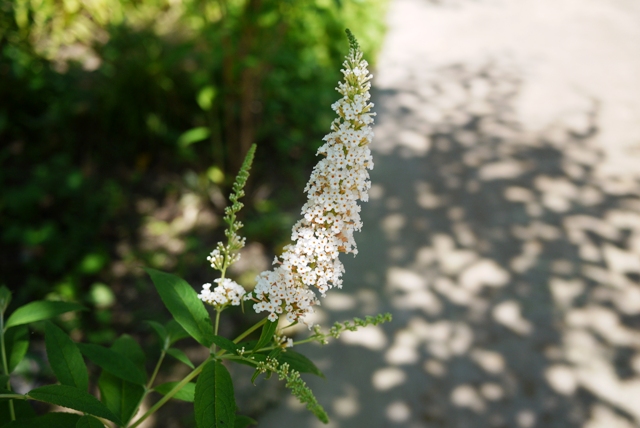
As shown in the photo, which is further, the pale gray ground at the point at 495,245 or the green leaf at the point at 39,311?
the pale gray ground at the point at 495,245

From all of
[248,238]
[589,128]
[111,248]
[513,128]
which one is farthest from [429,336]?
[589,128]

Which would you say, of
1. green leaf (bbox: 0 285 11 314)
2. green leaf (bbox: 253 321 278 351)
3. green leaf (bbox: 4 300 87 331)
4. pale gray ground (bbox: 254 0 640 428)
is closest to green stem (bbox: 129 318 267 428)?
green leaf (bbox: 253 321 278 351)

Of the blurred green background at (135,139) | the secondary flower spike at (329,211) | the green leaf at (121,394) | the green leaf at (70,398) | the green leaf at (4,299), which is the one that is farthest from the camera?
the blurred green background at (135,139)

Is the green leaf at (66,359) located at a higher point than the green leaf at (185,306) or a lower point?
lower

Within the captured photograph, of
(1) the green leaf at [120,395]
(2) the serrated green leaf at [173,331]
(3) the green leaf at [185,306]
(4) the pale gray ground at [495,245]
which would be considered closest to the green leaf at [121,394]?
(1) the green leaf at [120,395]

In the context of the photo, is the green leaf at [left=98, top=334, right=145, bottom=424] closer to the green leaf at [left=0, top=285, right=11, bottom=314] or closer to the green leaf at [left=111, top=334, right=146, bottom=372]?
the green leaf at [left=111, top=334, right=146, bottom=372]

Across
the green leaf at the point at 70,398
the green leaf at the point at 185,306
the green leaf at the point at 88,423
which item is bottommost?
the green leaf at the point at 88,423

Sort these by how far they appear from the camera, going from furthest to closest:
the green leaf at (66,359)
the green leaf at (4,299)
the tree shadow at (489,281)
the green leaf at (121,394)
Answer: the tree shadow at (489,281) < the green leaf at (4,299) < the green leaf at (121,394) < the green leaf at (66,359)

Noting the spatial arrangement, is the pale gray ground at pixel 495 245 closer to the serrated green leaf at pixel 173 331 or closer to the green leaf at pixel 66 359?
the serrated green leaf at pixel 173 331
